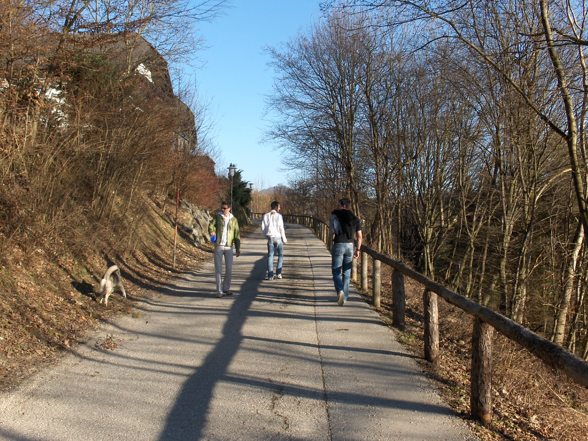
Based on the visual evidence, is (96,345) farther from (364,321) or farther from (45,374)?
(364,321)

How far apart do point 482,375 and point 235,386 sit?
2.21 meters

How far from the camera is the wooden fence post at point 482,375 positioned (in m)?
4.63

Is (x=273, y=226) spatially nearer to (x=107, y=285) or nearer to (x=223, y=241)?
(x=223, y=241)

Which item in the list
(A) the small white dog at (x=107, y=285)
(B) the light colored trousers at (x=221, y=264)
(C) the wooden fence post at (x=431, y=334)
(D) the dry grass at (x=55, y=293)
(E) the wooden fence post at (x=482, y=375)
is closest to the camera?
(E) the wooden fence post at (x=482, y=375)

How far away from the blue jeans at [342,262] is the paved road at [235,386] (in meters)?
0.97

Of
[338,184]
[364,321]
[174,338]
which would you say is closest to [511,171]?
[364,321]

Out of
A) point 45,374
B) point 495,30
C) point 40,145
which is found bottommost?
point 45,374

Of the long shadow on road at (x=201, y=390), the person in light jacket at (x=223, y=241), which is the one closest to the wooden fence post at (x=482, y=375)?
the long shadow on road at (x=201, y=390)

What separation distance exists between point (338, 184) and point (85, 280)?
923 inches

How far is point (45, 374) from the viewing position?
5422 millimetres

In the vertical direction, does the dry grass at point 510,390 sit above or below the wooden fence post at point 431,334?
below

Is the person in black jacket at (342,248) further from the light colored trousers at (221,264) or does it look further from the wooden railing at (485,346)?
the wooden railing at (485,346)

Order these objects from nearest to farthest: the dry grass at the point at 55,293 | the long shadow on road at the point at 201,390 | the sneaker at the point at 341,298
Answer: the long shadow on road at the point at 201,390 < the dry grass at the point at 55,293 < the sneaker at the point at 341,298

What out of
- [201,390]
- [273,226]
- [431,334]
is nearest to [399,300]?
[431,334]
